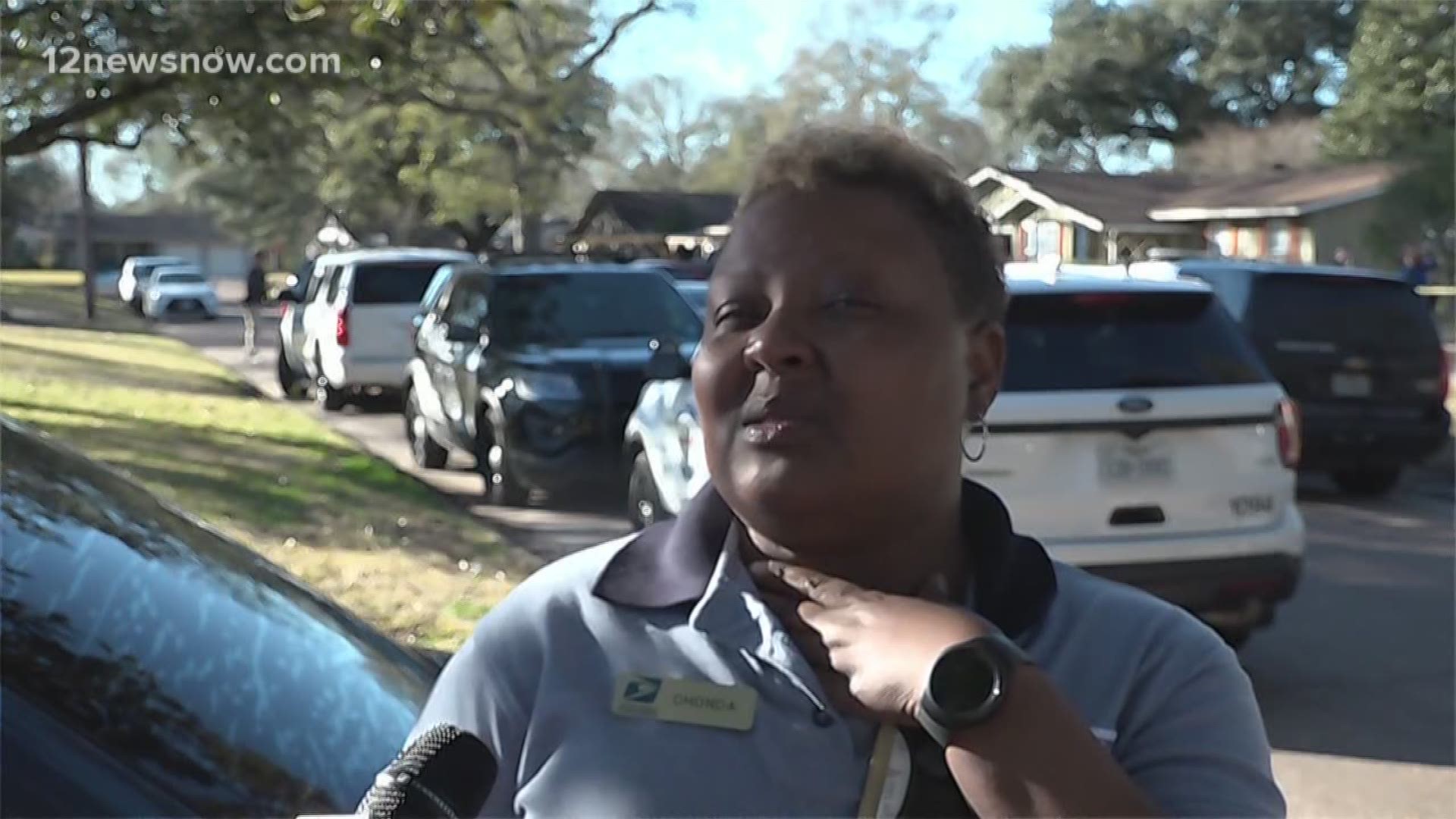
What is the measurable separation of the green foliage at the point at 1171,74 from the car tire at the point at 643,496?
30.9 metres

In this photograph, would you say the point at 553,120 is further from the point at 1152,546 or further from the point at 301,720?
the point at 301,720

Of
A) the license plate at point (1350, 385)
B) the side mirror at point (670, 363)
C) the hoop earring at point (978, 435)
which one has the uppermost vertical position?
the hoop earring at point (978, 435)

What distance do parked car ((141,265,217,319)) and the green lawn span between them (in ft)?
88.1

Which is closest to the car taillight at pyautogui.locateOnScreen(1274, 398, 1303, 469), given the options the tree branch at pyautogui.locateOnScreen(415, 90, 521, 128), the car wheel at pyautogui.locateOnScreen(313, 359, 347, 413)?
the tree branch at pyautogui.locateOnScreen(415, 90, 521, 128)

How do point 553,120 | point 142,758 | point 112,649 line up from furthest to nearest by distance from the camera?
point 553,120 < point 112,649 < point 142,758

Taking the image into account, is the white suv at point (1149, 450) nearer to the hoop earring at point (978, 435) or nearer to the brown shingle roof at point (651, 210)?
the hoop earring at point (978, 435)

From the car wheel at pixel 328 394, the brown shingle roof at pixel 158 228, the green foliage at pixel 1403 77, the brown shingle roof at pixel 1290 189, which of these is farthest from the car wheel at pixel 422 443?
the brown shingle roof at pixel 158 228

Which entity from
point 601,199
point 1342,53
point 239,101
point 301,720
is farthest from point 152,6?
point 1342,53

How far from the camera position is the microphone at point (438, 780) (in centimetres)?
185

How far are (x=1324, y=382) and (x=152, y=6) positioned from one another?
9103 mm

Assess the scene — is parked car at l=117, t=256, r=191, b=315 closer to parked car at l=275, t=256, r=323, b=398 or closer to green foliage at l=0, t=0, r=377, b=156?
parked car at l=275, t=256, r=323, b=398

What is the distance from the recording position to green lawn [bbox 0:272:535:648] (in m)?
8.55

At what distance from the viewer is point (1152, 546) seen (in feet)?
23.8

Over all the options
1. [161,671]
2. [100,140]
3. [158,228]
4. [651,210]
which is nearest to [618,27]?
[100,140]
